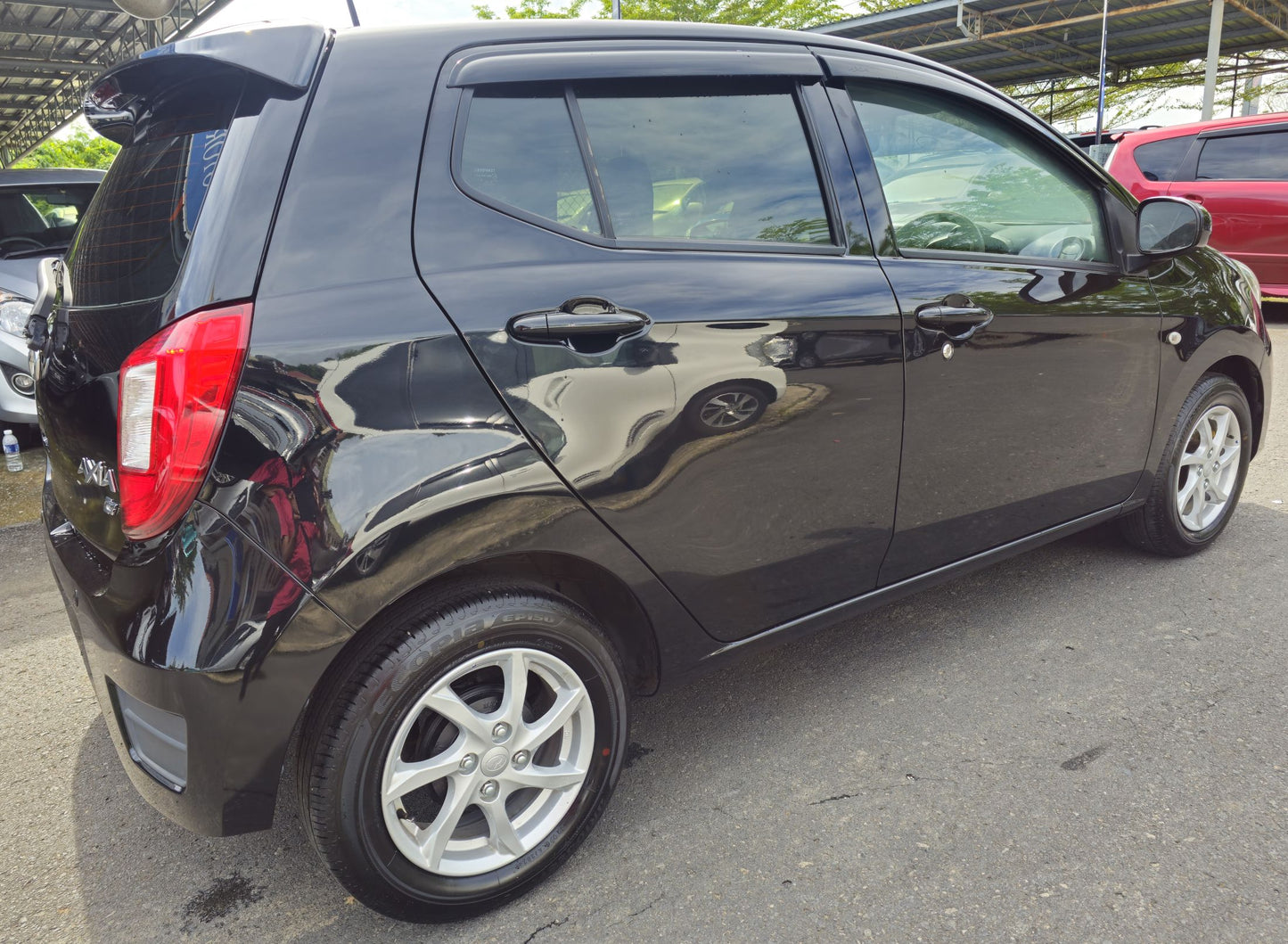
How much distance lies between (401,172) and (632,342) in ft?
1.69

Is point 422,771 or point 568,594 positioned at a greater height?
point 568,594

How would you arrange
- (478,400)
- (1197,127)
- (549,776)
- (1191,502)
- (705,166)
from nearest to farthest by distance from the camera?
(478,400) < (549,776) < (705,166) < (1191,502) < (1197,127)

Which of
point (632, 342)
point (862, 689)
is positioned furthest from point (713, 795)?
point (632, 342)

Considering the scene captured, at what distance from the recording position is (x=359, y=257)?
1.57 metres

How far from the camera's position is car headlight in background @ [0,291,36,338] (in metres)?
5.16

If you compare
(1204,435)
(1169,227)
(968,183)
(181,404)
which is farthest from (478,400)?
(1204,435)

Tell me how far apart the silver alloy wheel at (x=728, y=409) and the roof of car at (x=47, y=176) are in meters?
5.59

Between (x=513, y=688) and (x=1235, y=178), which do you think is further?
(x=1235, y=178)

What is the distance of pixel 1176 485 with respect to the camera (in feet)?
10.4

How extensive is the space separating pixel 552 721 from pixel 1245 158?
883 cm

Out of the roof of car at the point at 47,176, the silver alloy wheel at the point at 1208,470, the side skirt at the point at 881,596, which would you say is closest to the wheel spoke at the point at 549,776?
the side skirt at the point at 881,596

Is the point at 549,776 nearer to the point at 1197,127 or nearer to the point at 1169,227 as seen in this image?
the point at 1169,227

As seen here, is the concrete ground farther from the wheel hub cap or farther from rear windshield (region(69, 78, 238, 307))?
rear windshield (region(69, 78, 238, 307))

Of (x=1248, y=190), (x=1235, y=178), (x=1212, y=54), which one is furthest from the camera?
(x=1212, y=54)
